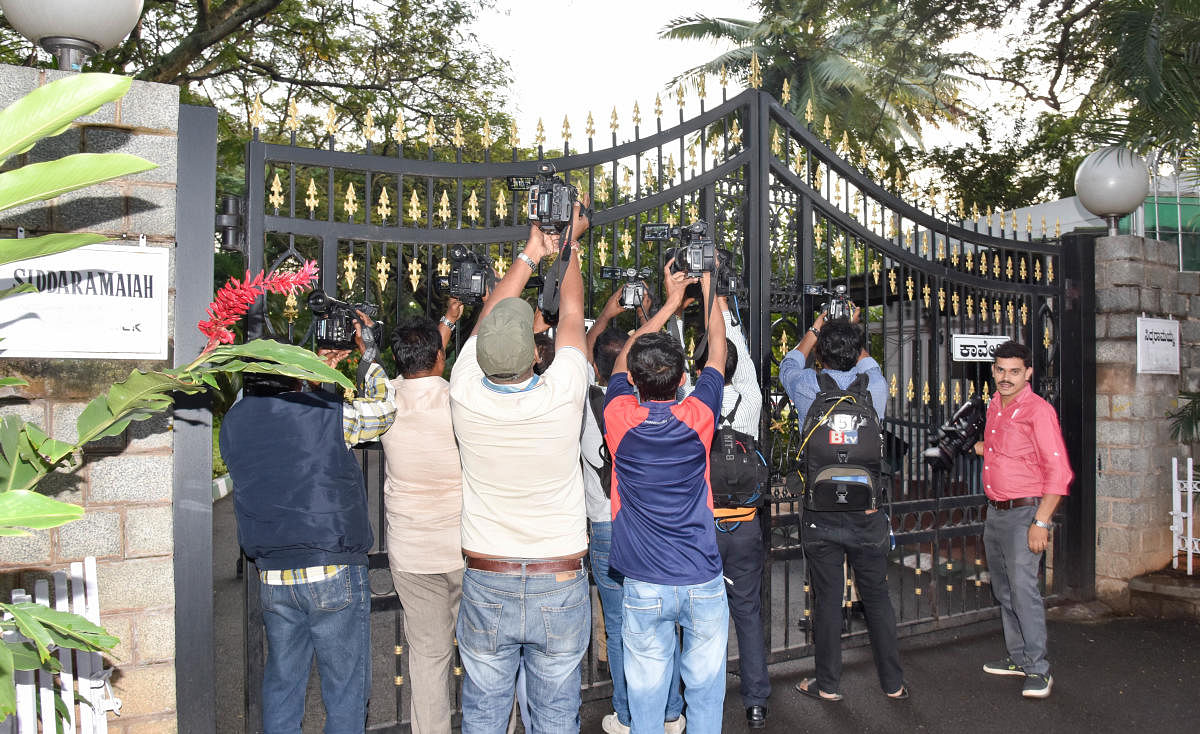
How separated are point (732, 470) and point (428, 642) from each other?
59.2 inches

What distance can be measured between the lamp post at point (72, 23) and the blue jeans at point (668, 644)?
2849mm

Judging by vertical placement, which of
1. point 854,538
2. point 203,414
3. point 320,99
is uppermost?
point 320,99

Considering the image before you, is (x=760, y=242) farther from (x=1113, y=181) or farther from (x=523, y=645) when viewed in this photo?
(x=1113, y=181)

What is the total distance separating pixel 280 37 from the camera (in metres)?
13.1

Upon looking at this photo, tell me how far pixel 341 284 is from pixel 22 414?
171 inches

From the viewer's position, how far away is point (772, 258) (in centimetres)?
581

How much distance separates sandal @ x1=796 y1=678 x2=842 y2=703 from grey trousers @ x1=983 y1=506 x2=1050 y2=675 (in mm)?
1148

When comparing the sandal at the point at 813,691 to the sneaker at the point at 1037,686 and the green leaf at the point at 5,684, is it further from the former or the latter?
the green leaf at the point at 5,684

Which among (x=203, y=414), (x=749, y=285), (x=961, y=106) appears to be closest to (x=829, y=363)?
(x=749, y=285)

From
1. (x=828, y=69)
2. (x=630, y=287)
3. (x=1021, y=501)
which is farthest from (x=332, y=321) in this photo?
(x=828, y=69)

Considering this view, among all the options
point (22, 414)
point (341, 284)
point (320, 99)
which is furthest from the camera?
point (320, 99)

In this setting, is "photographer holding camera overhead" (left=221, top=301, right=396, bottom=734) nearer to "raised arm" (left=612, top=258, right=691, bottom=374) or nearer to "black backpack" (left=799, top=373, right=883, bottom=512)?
"raised arm" (left=612, top=258, right=691, bottom=374)

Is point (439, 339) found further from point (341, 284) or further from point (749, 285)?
point (341, 284)

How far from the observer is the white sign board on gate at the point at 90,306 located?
3.01 m
